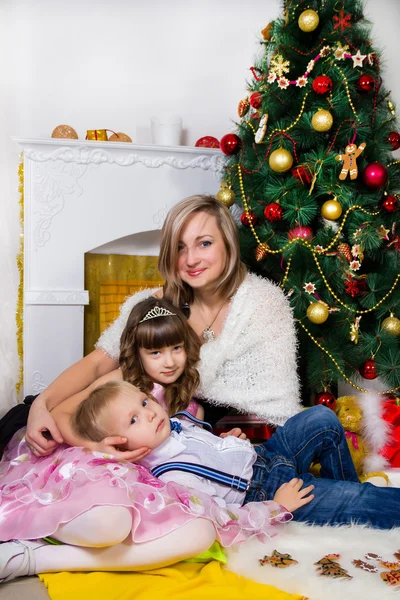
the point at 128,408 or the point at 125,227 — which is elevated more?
the point at 125,227

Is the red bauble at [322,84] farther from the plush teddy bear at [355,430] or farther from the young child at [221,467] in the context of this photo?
the young child at [221,467]

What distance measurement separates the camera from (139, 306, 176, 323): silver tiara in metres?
2.14

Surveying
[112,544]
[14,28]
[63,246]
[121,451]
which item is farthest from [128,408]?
[14,28]

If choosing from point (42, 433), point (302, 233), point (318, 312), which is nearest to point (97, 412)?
point (42, 433)

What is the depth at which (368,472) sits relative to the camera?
2467mm

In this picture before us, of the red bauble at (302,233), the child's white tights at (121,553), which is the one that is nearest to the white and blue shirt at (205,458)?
the child's white tights at (121,553)

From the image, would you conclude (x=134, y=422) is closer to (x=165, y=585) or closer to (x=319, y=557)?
(x=165, y=585)

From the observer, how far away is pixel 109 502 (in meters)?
1.48

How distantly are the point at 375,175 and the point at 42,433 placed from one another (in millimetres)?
1581

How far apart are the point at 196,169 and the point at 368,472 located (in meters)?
1.81

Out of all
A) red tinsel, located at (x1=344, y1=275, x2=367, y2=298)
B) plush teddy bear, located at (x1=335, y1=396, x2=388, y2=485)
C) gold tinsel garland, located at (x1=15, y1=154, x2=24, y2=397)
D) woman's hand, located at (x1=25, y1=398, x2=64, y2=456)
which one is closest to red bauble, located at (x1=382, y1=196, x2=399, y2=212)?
red tinsel, located at (x1=344, y1=275, x2=367, y2=298)

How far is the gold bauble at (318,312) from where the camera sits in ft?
8.34

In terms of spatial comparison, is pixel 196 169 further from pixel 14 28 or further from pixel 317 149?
pixel 14 28

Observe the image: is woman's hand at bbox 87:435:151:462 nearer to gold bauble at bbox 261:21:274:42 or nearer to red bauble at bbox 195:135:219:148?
gold bauble at bbox 261:21:274:42
